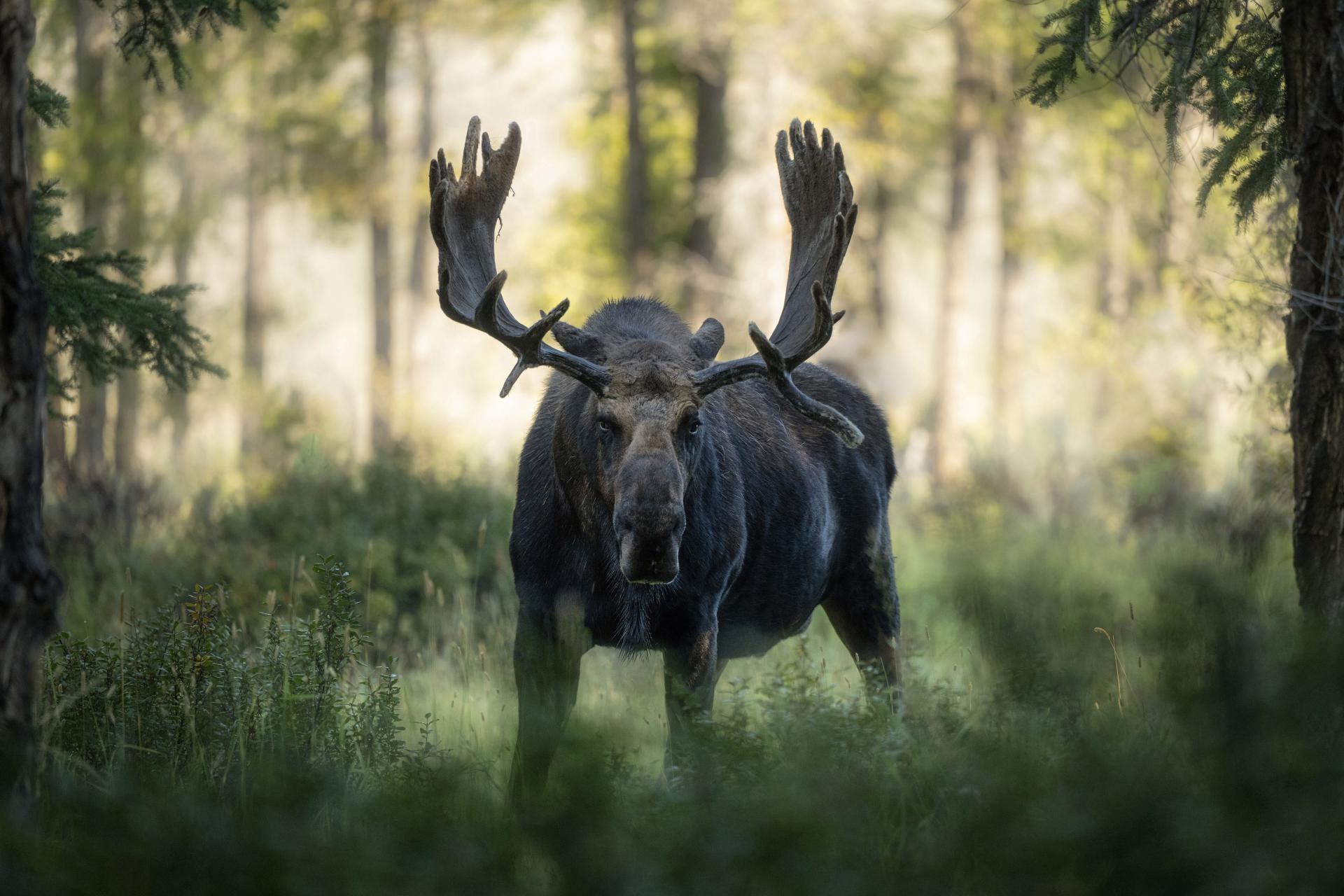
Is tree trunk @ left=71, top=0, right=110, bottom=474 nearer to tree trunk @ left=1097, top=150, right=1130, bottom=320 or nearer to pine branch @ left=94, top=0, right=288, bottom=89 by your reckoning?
pine branch @ left=94, top=0, right=288, bottom=89

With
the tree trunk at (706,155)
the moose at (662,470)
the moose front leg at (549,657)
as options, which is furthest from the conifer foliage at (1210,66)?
the tree trunk at (706,155)

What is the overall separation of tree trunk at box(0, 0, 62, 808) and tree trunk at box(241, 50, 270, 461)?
56.0ft

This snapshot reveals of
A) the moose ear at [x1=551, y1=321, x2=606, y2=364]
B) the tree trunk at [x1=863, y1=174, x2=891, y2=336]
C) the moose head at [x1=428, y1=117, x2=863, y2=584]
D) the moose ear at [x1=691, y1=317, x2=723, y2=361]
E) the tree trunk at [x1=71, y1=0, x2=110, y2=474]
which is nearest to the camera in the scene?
the moose head at [x1=428, y1=117, x2=863, y2=584]

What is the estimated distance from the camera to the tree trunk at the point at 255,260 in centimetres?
2061

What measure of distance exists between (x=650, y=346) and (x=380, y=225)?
16.7 m

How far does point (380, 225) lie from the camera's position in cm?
2141

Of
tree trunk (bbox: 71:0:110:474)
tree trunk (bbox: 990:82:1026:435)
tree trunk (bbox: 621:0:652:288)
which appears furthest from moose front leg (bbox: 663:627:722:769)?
tree trunk (bbox: 990:82:1026:435)

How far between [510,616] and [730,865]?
18.3 feet

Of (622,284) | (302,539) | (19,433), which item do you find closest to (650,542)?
(19,433)

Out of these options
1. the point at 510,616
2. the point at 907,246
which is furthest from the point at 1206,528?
the point at 907,246

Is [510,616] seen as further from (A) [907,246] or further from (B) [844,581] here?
(A) [907,246]

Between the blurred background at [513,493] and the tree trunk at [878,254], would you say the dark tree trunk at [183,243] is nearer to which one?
the blurred background at [513,493]

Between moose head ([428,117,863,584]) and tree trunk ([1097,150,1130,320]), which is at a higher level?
tree trunk ([1097,150,1130,320])

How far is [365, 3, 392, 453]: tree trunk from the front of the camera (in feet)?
66.5
